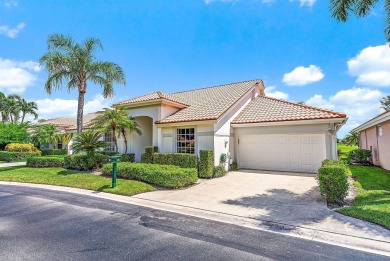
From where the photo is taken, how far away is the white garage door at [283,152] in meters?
13.4

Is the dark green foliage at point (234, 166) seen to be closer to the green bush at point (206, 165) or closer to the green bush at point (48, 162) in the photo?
the green bush at point (206, 165)

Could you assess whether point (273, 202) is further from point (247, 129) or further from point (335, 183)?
point (247, 129)

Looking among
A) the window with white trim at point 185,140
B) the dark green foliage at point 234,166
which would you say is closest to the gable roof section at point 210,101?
the window with white trim at point 185,140

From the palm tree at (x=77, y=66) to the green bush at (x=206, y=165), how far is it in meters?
10.0

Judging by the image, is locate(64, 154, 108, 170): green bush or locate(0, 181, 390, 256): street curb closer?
locate(0, 181, 390, 256): street curb

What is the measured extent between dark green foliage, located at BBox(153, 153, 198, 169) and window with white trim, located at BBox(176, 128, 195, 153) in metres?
1.57

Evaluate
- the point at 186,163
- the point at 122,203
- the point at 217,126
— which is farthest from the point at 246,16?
the point at 122,203

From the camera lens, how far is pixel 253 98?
62.8 ft

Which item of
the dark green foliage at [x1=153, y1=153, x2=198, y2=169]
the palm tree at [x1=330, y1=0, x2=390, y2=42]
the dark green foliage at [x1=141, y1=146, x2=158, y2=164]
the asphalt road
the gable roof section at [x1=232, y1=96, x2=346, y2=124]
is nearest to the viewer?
the asphalt road

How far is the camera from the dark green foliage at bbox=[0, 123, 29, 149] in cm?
2611

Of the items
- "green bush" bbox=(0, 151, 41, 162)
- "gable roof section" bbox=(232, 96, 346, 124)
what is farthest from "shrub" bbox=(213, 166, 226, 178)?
"green bush" bbox=(0, 151, 41, 162)

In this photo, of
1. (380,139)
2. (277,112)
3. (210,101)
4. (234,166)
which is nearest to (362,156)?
(380,139)

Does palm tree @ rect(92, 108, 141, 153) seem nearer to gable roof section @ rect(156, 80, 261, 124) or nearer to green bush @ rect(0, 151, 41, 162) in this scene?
gable roof section @ rect(156, 80, 261, 124)

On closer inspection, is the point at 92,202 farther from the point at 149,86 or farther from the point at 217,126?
the point at 149,86
